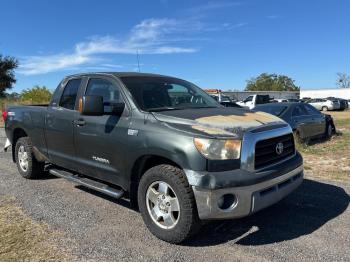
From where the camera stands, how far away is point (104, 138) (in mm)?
5000

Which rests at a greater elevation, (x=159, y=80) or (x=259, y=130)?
(x=159, y=80)

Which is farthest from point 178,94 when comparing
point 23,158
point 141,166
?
point 23,158

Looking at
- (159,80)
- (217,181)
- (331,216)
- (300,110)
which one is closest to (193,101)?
(159,80)

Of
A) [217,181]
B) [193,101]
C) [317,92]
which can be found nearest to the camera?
[217,181]

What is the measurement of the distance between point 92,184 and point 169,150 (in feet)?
5.51

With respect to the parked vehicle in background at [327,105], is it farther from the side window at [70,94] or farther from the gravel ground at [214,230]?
the side window at [70,94]

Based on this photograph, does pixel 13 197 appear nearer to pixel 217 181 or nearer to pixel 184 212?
pixel 184 212

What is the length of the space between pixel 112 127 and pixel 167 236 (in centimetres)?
153

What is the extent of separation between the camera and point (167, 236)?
4.23 meters

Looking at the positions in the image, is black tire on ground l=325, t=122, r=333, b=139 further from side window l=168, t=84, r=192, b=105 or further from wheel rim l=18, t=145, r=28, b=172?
wheel rim l=18, t=145, r=28, b=172

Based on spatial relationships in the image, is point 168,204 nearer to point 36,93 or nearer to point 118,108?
point 118,108

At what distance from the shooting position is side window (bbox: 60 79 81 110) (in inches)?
231

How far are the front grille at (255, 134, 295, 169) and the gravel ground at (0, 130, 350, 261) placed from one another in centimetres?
83

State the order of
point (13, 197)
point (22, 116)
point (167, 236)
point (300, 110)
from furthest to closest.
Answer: point (300, 110)
point (22, 116)
point (13, 197)
point (167, 236)
